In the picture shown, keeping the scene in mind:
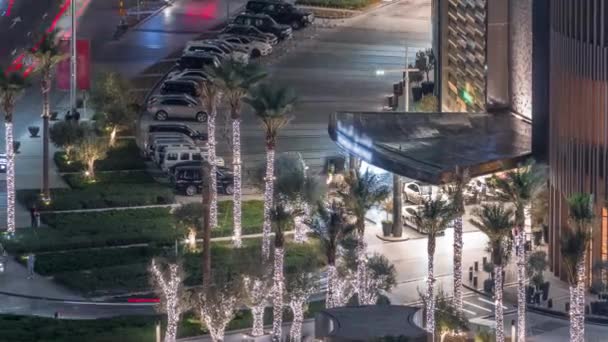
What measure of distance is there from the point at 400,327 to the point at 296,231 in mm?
21443

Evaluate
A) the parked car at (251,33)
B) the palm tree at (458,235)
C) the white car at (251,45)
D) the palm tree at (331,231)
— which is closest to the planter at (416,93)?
the white car at (251,45)

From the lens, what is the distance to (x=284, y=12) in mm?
121312

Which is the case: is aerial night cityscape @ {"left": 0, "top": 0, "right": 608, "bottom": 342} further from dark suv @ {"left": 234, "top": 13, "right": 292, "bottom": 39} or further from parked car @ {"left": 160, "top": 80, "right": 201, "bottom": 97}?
dark suv @ {"left": 234, "top": 13, "right": 292, "bottom": 39}

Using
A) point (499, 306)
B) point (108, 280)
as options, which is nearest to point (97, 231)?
point (108, 280)

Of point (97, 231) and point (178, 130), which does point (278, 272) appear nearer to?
point (97, 231)

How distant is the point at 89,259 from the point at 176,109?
27.4m

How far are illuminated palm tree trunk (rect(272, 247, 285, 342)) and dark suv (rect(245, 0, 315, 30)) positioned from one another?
199 ft

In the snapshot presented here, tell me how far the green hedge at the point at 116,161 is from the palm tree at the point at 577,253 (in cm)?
3609

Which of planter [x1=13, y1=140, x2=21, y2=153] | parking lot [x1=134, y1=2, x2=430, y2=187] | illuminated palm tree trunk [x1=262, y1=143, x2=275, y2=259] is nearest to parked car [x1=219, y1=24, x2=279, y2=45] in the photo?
parking lot [x1=134, y1=2, x2=430, y2=187]

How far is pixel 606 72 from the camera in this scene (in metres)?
69.1

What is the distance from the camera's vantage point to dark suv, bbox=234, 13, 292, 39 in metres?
118

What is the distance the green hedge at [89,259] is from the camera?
71.1 meters

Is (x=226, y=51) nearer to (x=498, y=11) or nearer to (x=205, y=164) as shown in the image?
(x=498, y=11)

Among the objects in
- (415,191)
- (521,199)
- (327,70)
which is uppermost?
(327,70)
